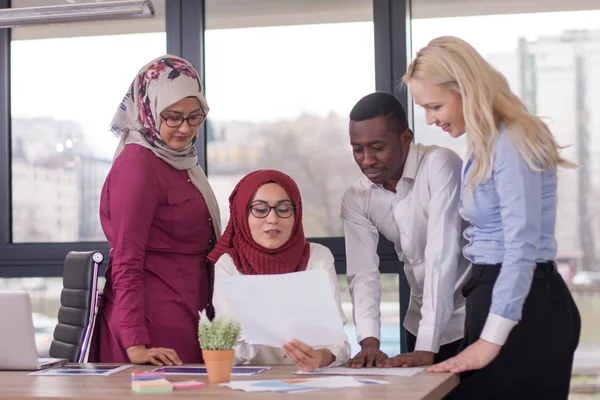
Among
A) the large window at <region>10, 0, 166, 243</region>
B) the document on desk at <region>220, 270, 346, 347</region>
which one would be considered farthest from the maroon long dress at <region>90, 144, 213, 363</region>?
the large window at <region>10, 0, 166, 243</region>

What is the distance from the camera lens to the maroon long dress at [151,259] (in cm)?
274

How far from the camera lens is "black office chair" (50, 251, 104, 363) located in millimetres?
2994

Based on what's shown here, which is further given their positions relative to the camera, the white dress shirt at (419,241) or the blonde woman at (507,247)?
the white dress shirt at (419,241)

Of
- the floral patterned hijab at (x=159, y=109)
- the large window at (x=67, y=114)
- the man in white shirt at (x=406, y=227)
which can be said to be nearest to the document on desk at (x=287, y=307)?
the man in white shirt at (x=406, y=227)

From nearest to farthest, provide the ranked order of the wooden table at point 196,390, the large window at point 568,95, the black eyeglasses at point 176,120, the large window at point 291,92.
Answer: the wooden table at point 196,390
the black eyeglasses at point 176,120
the large window at point 568,95
the large window at point 291,92

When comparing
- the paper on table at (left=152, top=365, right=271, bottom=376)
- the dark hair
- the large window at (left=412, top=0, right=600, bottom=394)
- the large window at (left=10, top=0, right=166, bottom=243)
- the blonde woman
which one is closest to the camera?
the blonde woman

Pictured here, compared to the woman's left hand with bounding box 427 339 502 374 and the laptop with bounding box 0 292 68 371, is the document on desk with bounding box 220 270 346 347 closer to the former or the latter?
the woman's left hand with bounding box 427 339 502 374

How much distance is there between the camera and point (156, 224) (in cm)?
286

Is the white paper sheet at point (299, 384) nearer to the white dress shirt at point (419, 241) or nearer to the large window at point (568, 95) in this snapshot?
the white dress shirt at point (419, 241)

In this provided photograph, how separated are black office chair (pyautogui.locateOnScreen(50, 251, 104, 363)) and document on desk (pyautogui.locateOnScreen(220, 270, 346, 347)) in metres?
0.84

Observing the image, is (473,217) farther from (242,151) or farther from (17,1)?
(17,1)

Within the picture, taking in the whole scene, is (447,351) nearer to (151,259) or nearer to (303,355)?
(303,355)

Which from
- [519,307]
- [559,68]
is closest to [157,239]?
[519,307]

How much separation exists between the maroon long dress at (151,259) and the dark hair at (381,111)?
0.68 metres
